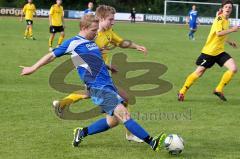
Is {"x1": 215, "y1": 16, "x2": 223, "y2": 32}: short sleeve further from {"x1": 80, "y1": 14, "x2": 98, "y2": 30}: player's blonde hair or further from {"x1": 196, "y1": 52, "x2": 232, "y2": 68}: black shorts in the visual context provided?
{"x1": 80, "y1": 14, "x2": 98, "y2": 30}: player's blonde hair

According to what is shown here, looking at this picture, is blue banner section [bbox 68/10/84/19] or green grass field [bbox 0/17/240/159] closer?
green grass field [bbox 0/17/240/159]

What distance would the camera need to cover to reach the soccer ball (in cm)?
632

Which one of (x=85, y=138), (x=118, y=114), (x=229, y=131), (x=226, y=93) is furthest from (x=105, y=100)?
(x=226, y=93)

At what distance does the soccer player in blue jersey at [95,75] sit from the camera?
632 centimetres

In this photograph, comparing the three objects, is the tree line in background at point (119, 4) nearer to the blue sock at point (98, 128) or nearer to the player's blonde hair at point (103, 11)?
the player's blonde hair at point (103, 11)

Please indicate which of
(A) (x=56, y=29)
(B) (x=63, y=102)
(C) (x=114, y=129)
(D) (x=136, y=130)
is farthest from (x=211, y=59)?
(A) (x=56, y=29)

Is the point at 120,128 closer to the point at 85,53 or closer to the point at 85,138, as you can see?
the point at 85,138

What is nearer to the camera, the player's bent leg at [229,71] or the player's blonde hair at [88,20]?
the player's blonde hair at [88,20]

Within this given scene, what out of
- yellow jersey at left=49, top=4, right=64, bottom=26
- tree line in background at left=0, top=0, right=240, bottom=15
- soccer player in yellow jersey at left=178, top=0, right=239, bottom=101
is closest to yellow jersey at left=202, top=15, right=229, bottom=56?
soccer player in yellow jersey at left=178, top=0, right=239, bottom=101

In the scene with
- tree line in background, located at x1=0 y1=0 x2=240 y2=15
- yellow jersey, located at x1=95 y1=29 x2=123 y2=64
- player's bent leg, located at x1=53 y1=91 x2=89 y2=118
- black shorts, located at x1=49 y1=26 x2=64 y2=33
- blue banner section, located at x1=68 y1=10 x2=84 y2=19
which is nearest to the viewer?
yellow jersey, located at x1=95 y1=29 x2=123 y2=64

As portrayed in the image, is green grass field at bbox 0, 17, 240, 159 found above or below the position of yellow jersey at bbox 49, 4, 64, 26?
below

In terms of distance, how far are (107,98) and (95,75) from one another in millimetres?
348

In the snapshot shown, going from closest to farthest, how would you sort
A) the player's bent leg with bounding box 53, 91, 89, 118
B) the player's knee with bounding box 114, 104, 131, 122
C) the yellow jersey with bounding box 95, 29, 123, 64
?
1. the player's knee with bounding box 114, 104, 131, 122
2. the yellow jersey with bounding box 95, 29, 123, 64
3. the player's bent leg with bounding box 53, 91, 89, 118

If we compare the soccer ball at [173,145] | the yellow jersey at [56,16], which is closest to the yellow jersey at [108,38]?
the soccer ball at [173,145]
